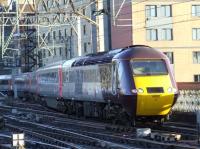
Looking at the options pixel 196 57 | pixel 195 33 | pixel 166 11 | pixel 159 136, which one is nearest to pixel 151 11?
pixel 166 11

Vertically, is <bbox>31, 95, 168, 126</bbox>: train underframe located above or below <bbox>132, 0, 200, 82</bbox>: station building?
below

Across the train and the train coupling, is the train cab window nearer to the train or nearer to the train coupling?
the train

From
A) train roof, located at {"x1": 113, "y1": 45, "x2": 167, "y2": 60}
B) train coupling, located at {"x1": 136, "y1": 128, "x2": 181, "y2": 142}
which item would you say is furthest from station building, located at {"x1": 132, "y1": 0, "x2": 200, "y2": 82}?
train coupling, located at {"x1": 136, "y1": 128, "x2": 181, "y2": 142}

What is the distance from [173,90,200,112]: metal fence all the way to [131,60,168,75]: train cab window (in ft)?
8.65

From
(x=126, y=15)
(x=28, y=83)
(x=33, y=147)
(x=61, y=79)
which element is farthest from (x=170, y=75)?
(x=126, y=15)

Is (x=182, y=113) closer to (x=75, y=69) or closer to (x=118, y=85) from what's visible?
(x=118, y=85)

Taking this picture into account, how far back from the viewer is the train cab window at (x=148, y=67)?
21172 millimetres

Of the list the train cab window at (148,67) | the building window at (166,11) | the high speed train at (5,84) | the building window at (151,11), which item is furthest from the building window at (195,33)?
the train cab window at (148,67)

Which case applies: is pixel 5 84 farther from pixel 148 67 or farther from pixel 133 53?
pixel 148 67

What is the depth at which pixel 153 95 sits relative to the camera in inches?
810

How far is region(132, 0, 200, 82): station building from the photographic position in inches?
2650

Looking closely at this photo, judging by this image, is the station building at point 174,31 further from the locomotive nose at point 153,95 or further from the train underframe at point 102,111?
the locomotive nose at point 153,95

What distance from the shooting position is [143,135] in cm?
1811

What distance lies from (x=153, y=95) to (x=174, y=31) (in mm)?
48463
